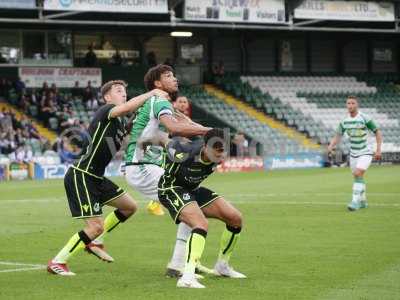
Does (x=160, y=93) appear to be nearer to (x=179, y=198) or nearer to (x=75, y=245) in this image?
(x=179, y=198)

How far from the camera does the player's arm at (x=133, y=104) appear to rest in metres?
10.0

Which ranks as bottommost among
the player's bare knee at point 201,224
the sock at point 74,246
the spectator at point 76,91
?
the sock at point 74,246

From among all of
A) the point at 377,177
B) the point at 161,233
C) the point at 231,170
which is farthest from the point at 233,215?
the point at 231,170

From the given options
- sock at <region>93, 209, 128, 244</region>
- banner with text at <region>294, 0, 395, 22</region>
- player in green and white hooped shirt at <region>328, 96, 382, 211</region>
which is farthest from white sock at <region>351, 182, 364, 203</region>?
banner with text at <region>294, 0, 395, 22</region>

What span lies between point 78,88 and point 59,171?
29.6 ft

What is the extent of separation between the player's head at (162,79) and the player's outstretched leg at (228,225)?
1378 mm

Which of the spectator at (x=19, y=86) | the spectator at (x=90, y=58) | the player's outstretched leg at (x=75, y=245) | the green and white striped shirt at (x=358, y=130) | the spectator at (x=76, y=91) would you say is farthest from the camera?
the spectator at (x=90, y=58)

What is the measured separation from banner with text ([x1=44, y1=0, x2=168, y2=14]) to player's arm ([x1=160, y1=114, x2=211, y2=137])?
26803 millimetres

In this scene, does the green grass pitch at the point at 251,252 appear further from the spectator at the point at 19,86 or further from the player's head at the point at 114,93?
the spectator at the point at 19,86

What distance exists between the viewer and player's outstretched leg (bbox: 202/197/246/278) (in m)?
10.5

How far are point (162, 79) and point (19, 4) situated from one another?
26.2 m

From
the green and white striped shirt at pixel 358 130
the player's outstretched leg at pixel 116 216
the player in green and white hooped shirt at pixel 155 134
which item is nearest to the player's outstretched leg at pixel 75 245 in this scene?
the player's outstretched leg at pixel 116 216

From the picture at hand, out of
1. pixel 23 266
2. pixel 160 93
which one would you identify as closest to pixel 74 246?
pixel 23 266

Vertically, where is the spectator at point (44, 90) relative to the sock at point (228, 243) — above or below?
above
